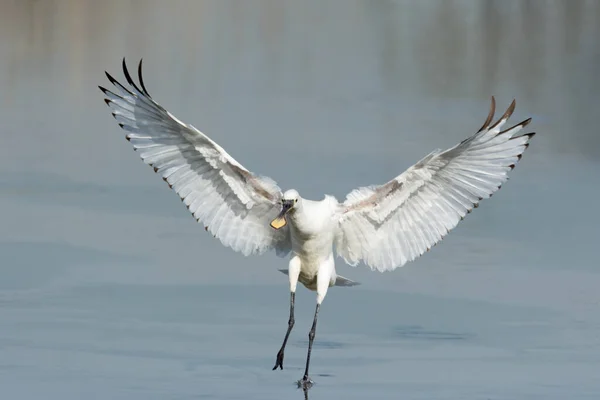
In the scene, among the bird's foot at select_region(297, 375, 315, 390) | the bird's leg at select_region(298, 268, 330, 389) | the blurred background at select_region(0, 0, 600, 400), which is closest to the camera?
the bird's foot at select_region(297, 375, 315, 390)

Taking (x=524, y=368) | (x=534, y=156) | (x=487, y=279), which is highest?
(x=534, y=156)

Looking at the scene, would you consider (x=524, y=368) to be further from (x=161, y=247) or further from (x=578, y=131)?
(x=578, y=131)

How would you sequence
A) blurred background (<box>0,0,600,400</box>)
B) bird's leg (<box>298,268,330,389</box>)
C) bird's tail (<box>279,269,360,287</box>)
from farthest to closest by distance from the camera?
1. bird's tail (<box>279,269,360,287</box>)
2. blurred background (<box>0,0,600,400</box>)
3. bird's leg (<box>298,268,330,389</box>)

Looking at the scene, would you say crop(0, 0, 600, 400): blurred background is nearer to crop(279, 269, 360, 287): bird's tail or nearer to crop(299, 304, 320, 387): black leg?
crop(299, 304, 320, 387): black leg

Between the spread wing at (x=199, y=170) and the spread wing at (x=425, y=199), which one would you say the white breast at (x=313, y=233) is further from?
the spread wing at (x=199, y=170)

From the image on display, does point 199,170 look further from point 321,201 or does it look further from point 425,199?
point 425,199

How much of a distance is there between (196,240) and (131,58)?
6.52 metres

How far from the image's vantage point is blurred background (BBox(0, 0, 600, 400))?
1151 cm

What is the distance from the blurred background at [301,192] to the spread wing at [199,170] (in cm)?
74

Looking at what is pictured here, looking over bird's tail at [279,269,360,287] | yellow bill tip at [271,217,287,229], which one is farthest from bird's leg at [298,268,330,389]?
yellow bill tip at [271,217,287,229]

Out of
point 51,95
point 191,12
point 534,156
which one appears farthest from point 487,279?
point 191,12

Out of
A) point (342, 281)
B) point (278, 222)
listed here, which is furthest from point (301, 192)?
point (278, 222)

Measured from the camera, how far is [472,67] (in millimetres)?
21328

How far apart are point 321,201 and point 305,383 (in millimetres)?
1745
